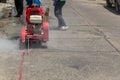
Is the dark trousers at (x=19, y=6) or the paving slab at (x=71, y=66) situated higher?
the paving slab at (x=71, y=66)

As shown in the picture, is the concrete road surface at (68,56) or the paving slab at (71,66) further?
the concrete road surface at (68,56)

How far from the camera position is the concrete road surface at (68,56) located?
7.43 m

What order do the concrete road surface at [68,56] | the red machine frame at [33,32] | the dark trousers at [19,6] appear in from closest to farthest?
1. the concrete road surface at [68,56]
2. the red machine frame at [33,32]
3. the dark trousers at [19,6]

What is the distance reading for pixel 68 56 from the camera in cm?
897

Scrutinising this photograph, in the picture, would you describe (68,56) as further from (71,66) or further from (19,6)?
(19,6)

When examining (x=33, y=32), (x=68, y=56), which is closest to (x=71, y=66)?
(x=68, y=56)

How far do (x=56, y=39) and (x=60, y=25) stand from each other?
1715 millimetres

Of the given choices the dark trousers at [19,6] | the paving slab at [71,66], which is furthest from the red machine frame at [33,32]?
the dark trousers at [19,6]

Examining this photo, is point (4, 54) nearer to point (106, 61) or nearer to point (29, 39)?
point (29, 39)

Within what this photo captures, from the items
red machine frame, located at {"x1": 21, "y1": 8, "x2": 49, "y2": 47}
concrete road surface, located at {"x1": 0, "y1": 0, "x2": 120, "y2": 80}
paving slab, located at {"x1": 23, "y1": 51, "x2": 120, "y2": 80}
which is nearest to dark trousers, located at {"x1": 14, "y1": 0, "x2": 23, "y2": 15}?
concrete road surface, located at {"x1": 0, "y1": 0, "x2": 120, "y2": 80}

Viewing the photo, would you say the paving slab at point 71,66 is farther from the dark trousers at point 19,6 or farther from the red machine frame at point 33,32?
the dark trousers at point 19,6

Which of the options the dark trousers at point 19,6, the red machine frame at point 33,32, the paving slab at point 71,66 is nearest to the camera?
the paving slab at point 71,66

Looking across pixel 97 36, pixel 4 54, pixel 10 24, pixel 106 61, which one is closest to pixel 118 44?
pixel 97 36

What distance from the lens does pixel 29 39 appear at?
32.0 ft
